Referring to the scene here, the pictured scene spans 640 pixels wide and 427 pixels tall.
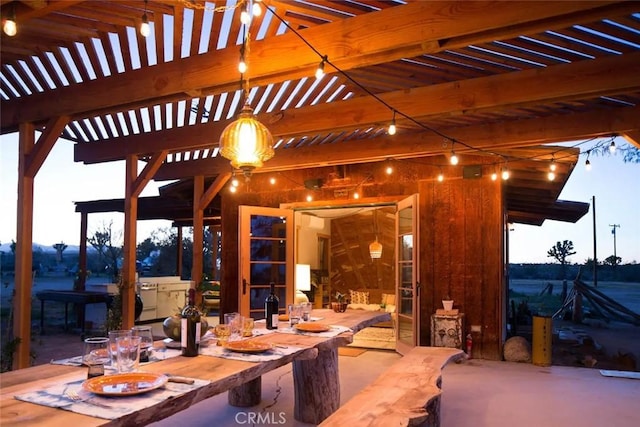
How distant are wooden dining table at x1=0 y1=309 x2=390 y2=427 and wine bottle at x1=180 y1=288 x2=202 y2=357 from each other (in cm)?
5

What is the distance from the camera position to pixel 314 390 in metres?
3.96

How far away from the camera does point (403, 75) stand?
4.59 meters

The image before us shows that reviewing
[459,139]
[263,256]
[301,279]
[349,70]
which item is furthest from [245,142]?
[301,279]

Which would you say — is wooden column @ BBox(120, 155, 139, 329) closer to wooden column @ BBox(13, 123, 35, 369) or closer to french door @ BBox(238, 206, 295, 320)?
wooden column @ BBox(13, 123, 35, 369)

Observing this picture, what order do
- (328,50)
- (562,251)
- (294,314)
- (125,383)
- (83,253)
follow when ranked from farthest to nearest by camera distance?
(562,251)
(83,253)
(294,314)
(328,50)
(125,383)

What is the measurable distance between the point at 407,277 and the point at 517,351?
165 centimetres

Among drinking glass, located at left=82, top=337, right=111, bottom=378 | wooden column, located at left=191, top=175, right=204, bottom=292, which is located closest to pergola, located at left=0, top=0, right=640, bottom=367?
wooden column, located at left=191, top=175, right=204, bottom=292

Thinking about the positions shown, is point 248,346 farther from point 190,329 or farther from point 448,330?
point 448,330

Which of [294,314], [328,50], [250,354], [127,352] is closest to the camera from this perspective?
[127,352]

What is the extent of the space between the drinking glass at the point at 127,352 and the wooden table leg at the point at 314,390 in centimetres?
203

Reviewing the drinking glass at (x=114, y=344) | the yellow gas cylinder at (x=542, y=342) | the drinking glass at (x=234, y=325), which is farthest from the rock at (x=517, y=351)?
the drinking glass at (x=114, y=344)

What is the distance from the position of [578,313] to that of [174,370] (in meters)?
10.9

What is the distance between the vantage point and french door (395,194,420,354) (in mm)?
6504

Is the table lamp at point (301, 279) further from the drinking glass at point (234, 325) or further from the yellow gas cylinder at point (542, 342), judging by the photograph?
the drinking glass at point (234, 325)
